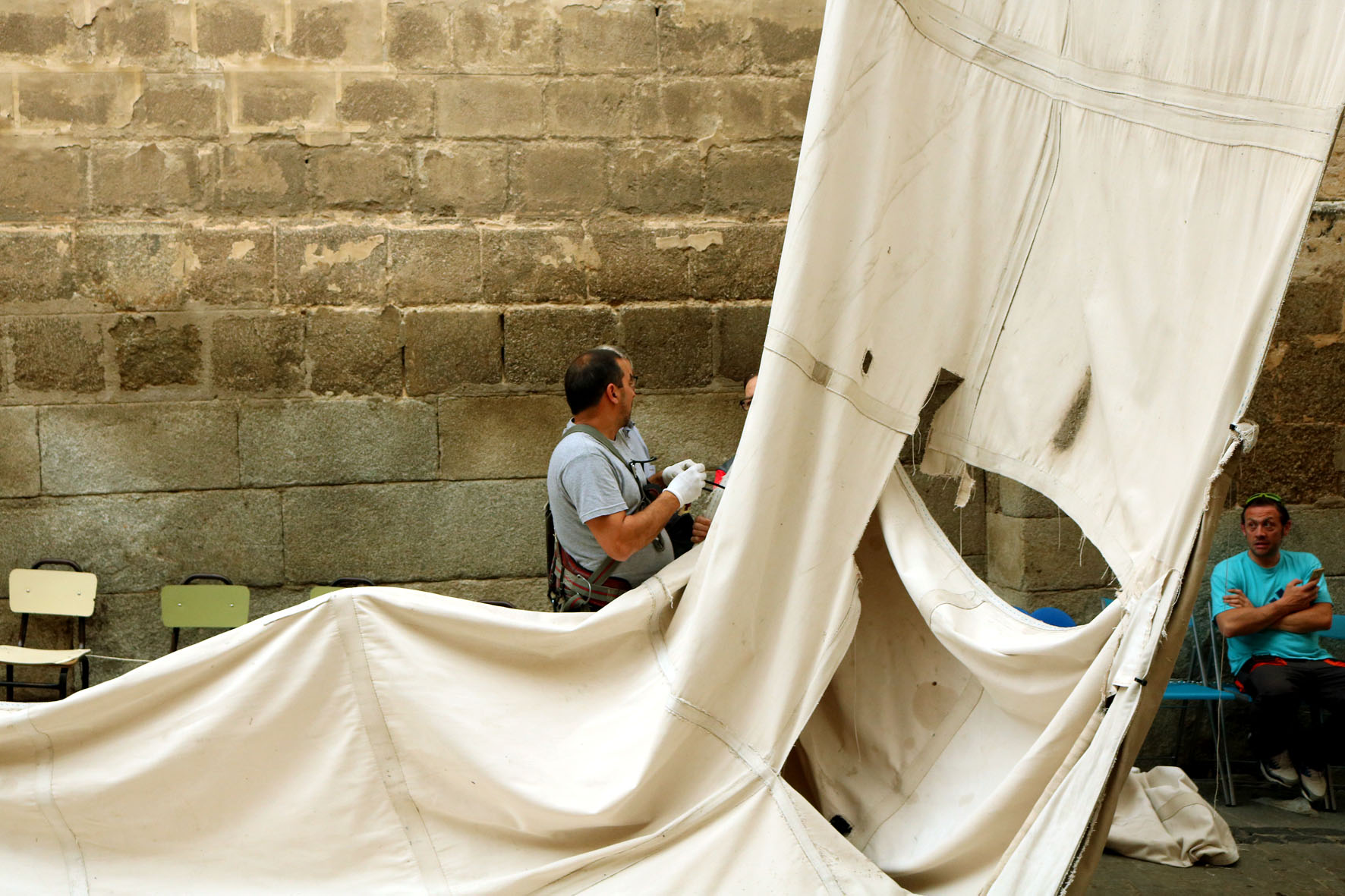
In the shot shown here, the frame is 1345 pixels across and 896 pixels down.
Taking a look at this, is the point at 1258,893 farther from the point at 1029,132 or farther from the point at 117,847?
the point at 117,847

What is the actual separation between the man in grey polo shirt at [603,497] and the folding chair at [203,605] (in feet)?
5.47

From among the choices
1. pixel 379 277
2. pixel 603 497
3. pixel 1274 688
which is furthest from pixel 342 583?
pixel 1274 688

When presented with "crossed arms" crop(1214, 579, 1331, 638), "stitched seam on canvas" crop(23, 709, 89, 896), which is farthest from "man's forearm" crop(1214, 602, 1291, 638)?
"stitched seam on canvas" crop(23, 709, 89, 896)

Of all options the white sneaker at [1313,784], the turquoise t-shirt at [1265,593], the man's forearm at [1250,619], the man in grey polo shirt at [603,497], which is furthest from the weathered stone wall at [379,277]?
the man in grey polo shirt at [603,497]

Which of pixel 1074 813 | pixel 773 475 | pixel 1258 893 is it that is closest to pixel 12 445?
pixel 773 475

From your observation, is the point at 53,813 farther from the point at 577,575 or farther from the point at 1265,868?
the point at 1265,868

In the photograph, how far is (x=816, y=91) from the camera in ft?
8.20

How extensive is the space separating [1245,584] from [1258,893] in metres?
1.52

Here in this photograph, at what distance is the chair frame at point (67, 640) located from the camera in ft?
14.4

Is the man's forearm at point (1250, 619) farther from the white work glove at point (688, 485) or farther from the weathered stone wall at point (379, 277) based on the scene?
the white work glove at point (688, 485)

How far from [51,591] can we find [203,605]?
0.64 meters

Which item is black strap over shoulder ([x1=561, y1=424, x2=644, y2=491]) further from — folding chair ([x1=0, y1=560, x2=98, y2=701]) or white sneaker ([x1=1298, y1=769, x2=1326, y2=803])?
white sneaker ([x1=1298, y1=769, x2=1326, y2=803])

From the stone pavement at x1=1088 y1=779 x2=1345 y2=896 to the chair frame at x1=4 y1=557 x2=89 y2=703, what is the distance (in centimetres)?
380

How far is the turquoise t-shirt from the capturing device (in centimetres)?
420
